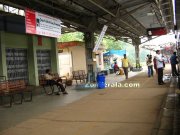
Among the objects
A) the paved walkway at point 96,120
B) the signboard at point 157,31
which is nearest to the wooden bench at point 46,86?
the paved walkway at point 96,120

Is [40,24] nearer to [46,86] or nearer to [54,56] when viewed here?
[46,86]

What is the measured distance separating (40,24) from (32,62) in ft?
13.3

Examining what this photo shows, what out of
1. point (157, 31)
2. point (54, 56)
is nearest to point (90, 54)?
point (54, 56)

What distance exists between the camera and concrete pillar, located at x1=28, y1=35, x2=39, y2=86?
53.6ft

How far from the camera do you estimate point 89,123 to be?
26.6 ft

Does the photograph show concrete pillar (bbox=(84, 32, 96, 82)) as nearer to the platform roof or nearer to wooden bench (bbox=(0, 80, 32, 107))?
the platform roof

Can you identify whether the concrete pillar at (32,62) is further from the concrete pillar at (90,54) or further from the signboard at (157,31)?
the signboard at (157,31)

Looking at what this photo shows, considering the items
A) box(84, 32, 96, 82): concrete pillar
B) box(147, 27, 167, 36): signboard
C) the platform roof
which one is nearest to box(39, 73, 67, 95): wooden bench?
the platform roof

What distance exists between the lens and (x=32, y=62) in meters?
16.4

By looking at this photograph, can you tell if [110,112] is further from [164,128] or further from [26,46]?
[26,46]

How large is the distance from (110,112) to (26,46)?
26.5ft

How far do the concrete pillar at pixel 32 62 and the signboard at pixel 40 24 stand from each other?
8.24 ft

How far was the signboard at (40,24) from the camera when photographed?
11805 mm

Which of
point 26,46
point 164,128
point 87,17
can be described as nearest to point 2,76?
point 26,46
